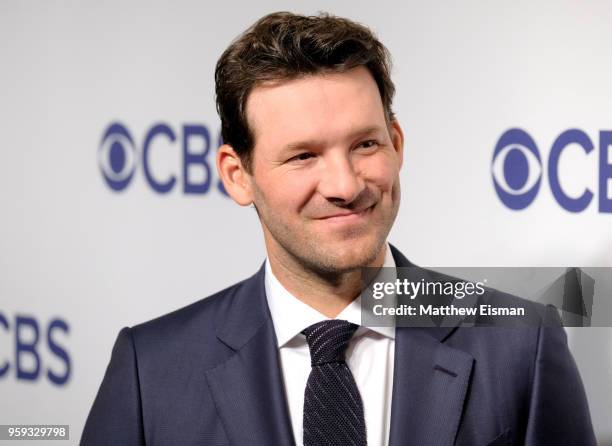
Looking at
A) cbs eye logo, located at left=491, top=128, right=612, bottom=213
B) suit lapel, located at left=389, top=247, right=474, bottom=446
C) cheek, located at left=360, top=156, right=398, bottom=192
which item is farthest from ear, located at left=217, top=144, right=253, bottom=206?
cbs eye logo, located at left=491, top=128, right=612, bottom=213

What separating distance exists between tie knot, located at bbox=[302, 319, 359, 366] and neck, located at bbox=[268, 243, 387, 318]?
0.12 ft

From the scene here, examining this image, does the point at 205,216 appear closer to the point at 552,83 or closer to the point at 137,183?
the point at 137,183

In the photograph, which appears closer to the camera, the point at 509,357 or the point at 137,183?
the point at 509,357

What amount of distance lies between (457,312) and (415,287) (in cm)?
8

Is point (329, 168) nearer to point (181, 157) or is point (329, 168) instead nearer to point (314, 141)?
point (314, 141)

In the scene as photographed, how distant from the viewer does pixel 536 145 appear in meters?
2.00

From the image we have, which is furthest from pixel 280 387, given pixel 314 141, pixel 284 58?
pixel 284 58

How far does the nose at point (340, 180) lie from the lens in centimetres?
132

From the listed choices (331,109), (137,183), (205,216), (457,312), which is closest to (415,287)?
(457,312)

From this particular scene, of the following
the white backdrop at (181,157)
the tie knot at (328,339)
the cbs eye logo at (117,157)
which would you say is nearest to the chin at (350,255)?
the tie knot at (328,339)

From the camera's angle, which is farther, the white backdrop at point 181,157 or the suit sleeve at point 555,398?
the white backdrop at point 181,157

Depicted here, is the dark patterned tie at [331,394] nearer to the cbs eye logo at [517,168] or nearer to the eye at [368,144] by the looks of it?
the eye at [368,144]

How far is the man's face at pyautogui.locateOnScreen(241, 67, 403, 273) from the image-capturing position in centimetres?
135

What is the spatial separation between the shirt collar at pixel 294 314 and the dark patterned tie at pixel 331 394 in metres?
0.02
